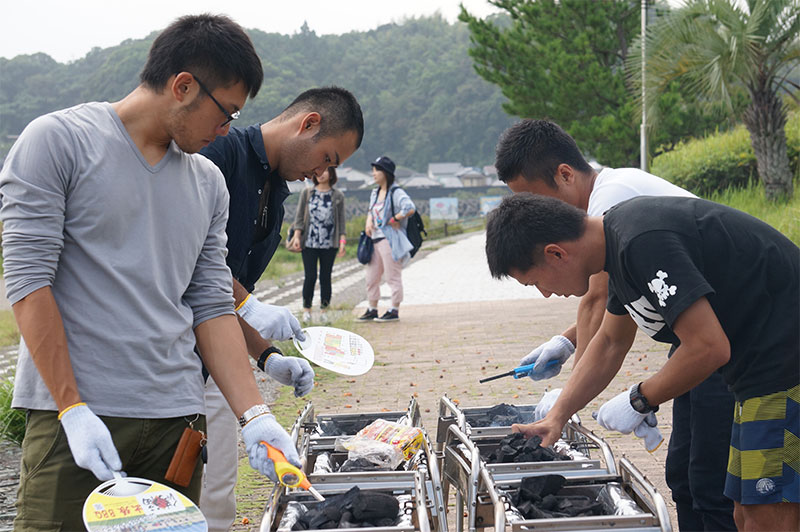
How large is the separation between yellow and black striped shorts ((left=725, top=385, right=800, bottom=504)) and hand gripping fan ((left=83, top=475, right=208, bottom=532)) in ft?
5.69

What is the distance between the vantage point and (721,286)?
2.62m

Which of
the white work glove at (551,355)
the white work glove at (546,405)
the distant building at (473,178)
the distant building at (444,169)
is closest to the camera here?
the white work glove at (546,405)

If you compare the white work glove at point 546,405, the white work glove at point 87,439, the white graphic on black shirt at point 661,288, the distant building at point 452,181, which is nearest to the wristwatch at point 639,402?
the white graphic on black shirt at point 661,288

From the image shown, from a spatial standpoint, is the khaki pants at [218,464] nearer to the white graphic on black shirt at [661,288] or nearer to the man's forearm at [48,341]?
the man's forearm at [48,341]

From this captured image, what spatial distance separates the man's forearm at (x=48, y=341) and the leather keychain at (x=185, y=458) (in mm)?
371

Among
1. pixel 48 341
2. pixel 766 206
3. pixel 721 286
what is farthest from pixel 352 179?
pixel 48 341

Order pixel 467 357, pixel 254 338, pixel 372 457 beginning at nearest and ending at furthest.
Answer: pixel 372 457
pixel 254 338
pixel 467 357

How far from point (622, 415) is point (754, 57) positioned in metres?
12.5

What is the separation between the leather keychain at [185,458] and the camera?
2.35 metres

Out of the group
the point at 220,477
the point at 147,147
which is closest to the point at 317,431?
the point at 220,477

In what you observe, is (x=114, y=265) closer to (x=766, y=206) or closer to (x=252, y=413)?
(x=252, y=413)

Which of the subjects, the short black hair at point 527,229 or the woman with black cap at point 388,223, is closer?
the short black hair at point 527,229

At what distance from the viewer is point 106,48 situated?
42.2 meters

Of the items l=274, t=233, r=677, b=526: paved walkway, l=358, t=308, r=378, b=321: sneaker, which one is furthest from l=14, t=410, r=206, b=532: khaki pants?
l=358, t=308, r=378, b=321: sneaker
